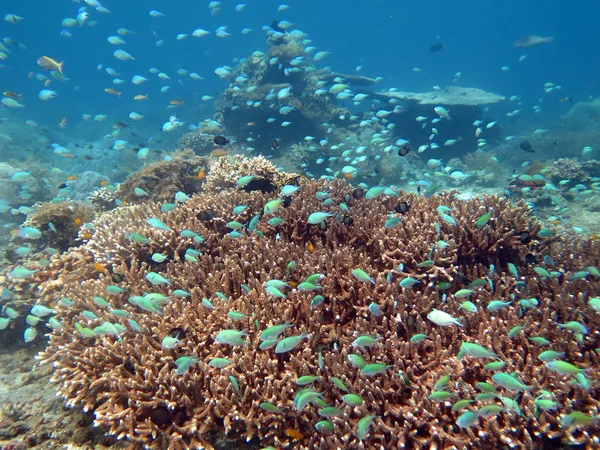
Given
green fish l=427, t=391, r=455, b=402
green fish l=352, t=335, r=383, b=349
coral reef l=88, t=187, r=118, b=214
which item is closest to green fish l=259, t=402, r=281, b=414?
green fish l=352, t=335, r=383, b=349

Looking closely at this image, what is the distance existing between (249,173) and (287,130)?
11.3m

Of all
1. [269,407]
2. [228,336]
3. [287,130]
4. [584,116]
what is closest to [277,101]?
[287,130]

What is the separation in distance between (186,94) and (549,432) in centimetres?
5905

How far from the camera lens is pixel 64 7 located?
331 ft

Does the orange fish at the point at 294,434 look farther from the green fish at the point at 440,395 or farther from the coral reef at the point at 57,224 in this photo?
the coral reef at the point at 57,224

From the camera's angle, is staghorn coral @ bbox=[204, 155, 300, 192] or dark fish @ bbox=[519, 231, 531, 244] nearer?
dark fish @ bbox=[519, 231, 531, 244]

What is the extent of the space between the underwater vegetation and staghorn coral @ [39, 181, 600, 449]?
20 millimetres

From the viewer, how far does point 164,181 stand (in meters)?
9.77

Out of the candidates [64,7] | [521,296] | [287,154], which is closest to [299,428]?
[521,296]

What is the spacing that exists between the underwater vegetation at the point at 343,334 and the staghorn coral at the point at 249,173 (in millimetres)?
2159

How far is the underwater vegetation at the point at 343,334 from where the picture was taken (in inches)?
122

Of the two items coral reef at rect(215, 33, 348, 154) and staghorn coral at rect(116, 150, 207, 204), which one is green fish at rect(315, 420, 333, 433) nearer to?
staghorn coral at rect(116, 150, 207, 204)

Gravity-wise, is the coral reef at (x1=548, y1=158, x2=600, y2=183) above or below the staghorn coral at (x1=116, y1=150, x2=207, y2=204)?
below

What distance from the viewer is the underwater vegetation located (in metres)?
3.11
